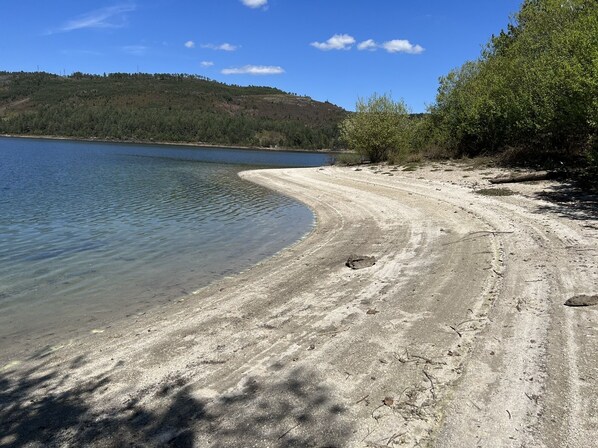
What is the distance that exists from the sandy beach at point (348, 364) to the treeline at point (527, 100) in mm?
11771

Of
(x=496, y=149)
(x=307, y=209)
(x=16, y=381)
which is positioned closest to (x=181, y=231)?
(x=307, y=209)

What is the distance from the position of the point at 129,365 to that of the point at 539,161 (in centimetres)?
2818

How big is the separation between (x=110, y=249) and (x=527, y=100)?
84.6 feet

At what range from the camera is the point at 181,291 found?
1018cm

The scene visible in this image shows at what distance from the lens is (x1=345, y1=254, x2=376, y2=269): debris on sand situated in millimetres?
10562

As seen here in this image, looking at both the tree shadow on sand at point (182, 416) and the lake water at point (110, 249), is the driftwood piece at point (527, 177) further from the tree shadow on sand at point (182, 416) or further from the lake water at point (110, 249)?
the tree shadow on sand at point (182, 416)

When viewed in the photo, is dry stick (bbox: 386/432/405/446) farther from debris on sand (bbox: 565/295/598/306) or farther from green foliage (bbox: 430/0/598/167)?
green foliage (bbox: 430/0/598/167)

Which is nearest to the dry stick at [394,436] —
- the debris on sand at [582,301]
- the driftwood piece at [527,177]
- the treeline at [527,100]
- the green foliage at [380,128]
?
the debris on sand at [582,301]

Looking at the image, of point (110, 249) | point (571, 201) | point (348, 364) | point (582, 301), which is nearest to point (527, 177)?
point (571, 201)

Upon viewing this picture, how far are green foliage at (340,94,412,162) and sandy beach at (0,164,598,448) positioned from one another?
3550cm

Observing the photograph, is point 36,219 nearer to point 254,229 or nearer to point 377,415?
point 254,229

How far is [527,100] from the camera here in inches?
1073

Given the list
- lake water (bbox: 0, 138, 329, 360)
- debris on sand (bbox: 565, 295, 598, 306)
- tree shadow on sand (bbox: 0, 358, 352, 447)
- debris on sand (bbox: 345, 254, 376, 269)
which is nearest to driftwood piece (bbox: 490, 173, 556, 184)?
lake water (bbox: 0, 138, 329, 360)

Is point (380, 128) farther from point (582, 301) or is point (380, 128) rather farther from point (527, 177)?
point (582, 301)
